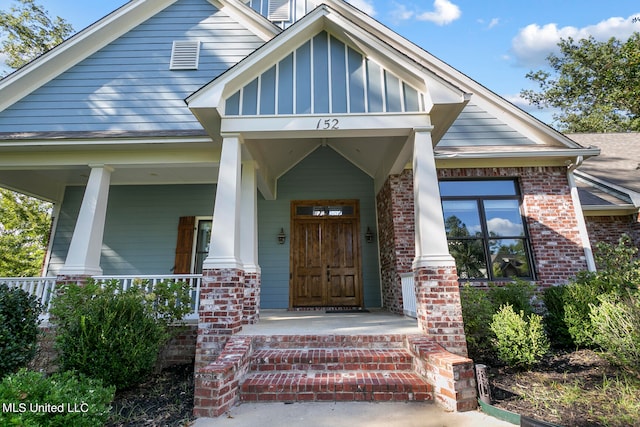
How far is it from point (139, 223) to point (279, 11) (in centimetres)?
711

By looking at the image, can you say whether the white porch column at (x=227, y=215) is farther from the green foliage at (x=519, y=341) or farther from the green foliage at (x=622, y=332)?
the green foliage at (x=622, y=332)

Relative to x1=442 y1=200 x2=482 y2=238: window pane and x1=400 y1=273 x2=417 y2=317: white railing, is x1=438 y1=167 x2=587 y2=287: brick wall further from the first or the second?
x1=400 y1=273 x2=417 y2=317: white railing

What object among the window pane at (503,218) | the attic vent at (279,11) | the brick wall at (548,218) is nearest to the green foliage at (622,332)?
the brick wall at (548,218)

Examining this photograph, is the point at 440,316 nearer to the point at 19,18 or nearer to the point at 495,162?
the point at 495,162

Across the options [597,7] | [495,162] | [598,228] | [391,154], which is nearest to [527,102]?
[597,7]

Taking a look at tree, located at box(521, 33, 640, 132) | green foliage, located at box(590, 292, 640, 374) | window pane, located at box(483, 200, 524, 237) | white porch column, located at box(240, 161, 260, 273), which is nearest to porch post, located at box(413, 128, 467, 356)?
green foliage, located at box(590, 292, 640, 374)

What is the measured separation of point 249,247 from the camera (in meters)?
5.44

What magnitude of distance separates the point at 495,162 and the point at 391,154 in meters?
2.36

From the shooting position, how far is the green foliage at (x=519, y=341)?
3.72 metres

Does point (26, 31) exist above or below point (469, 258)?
above

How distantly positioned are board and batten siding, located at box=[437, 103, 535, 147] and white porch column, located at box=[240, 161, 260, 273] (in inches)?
166

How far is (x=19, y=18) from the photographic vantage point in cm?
1230

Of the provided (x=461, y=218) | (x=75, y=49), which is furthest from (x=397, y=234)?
(x=75, y=49)

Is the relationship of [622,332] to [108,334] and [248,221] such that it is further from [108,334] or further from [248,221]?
[108,334]
